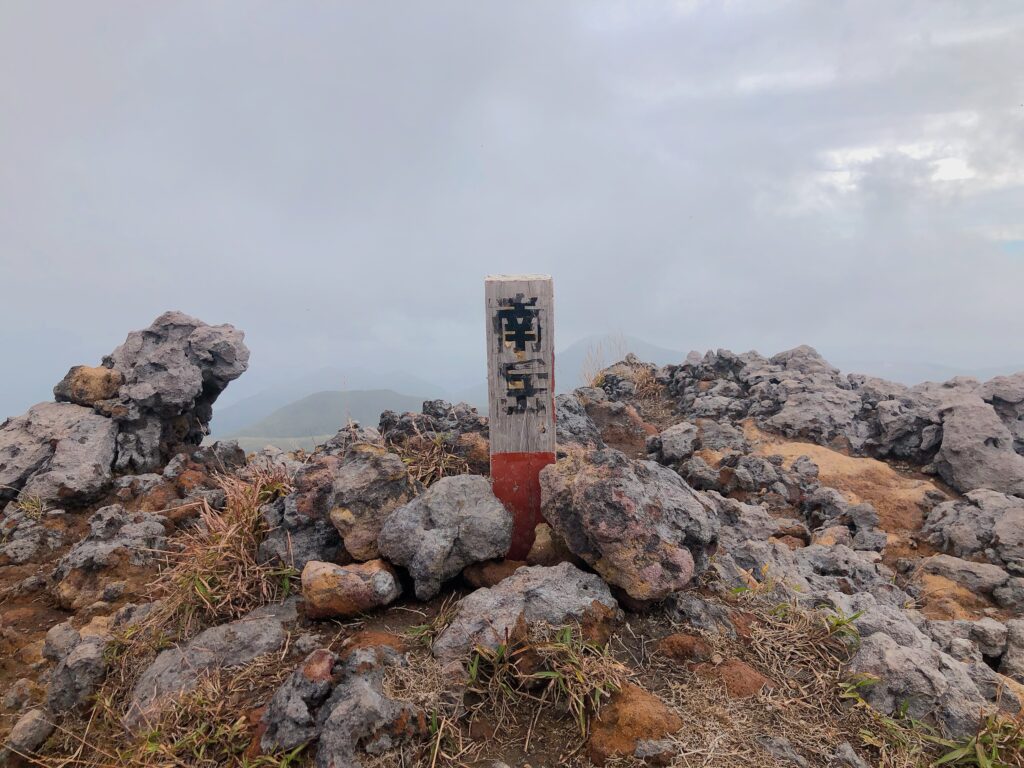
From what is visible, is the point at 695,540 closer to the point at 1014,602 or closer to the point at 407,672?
the point at 407,672

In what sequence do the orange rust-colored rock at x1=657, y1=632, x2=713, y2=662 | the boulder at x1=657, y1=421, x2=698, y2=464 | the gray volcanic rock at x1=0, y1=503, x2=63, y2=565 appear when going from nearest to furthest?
the orange rust-colored rock at x1=657, y1=632, x2=713, y2=662 < the gray volcanic rock at x1=0, y1=503, x2=63, y2=565 < the boulder at x1=657, y1=421, x2=698, y2=464

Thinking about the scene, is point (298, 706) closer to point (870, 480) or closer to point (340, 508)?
point (340, 508)

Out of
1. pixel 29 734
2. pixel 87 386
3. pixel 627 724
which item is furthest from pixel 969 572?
pixel 87 386

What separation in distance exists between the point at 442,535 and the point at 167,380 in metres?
7.27

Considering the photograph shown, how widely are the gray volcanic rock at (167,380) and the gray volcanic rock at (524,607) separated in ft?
25.1

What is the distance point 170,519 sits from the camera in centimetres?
765

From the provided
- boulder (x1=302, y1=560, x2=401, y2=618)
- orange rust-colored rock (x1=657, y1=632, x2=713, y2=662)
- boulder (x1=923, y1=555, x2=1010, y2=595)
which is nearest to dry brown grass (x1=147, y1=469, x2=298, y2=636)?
boulder (x1=302, y1=560, x2=401, y2=618)

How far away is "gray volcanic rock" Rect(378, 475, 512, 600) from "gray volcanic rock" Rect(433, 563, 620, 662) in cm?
40

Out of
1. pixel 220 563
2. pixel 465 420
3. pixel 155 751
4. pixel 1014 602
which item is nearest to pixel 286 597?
pixel 220 563

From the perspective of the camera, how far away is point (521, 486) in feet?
16.9

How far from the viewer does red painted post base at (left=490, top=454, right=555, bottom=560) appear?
512 cm

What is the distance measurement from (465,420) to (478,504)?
2.25 metres

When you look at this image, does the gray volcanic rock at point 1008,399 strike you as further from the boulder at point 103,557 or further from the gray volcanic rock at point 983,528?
the boulder at point 103,557

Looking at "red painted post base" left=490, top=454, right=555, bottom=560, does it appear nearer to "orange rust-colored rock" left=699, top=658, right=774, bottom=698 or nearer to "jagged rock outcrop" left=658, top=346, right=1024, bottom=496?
"orange rust-colored rock" left=699, top=658, right=774, bottom=698
